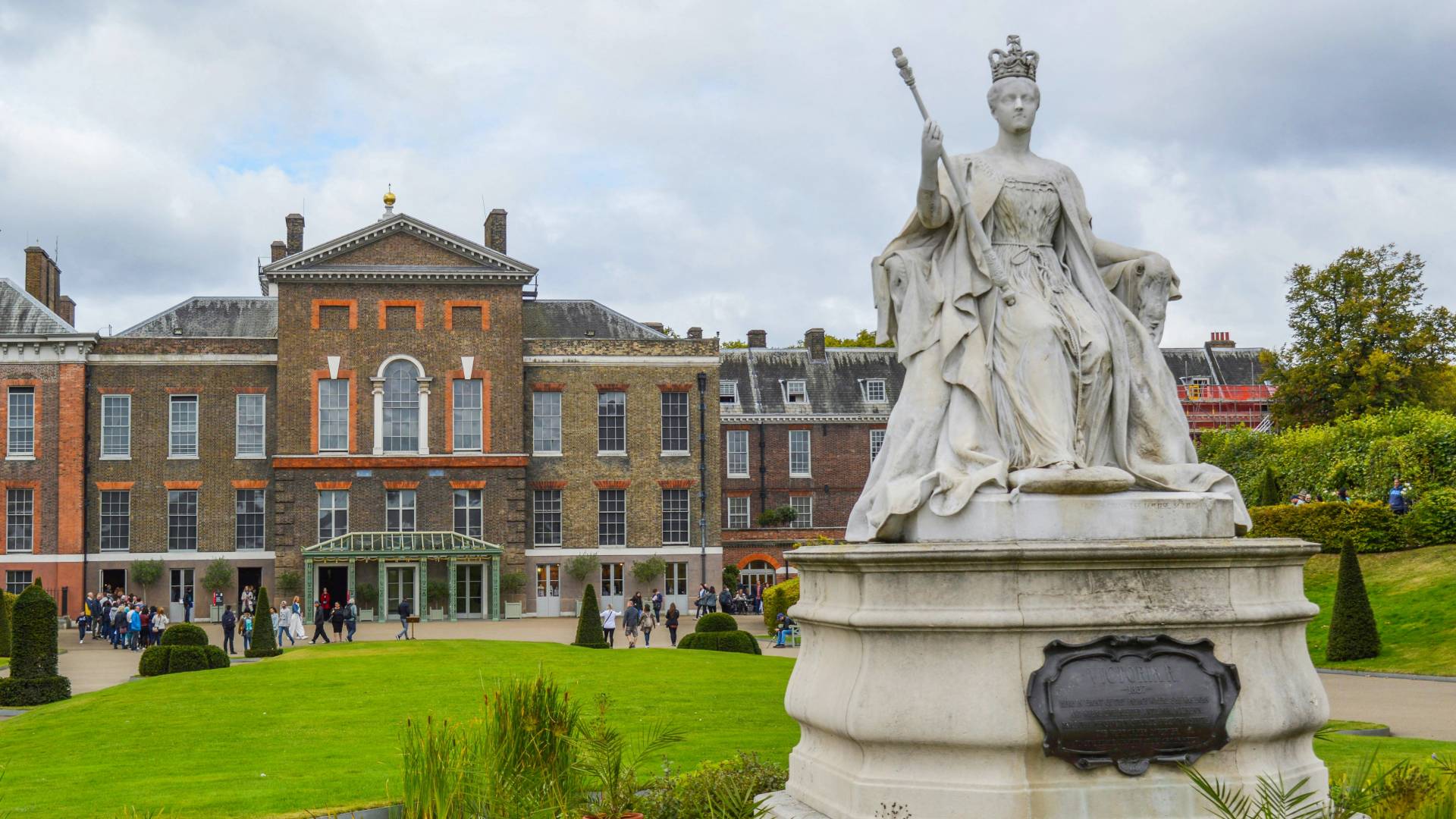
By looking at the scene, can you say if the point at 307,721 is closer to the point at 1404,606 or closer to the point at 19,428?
Result: the point at 1404,606

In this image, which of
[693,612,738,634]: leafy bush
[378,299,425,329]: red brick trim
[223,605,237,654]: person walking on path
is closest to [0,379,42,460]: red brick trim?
[378,299,425,329]: red brick trim

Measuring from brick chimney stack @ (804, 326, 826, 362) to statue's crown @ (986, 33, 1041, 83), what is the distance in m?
49.4

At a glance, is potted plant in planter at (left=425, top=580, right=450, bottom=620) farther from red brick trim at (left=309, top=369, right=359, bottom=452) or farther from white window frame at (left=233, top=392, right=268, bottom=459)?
white window frame at (left=233, top=392, right=268, bottom=459)

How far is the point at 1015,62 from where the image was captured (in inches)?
287

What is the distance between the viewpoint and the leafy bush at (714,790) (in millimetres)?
6164

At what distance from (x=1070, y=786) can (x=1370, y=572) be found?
A: 26.0 metres

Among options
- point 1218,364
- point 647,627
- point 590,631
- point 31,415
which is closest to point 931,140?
point 590,631

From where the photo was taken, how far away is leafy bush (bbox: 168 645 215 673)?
85.8ft

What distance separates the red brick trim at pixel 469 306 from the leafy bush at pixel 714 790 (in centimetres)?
3872

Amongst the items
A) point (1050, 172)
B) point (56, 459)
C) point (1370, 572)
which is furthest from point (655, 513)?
point (1050, 172)

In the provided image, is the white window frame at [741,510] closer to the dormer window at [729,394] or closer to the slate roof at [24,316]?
the dormer window at [729,394]

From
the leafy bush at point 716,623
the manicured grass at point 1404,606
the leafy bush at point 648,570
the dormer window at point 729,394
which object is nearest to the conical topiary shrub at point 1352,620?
the manicured grass at point 1404,606

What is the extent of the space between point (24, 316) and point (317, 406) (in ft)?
33.2

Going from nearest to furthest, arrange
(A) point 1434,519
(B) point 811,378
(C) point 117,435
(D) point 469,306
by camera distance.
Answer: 1. (A) point 1434,519
2. (C) point 117,435
3. (D) point 469,306
4. (B) point 811,378
